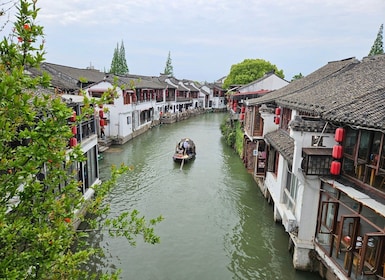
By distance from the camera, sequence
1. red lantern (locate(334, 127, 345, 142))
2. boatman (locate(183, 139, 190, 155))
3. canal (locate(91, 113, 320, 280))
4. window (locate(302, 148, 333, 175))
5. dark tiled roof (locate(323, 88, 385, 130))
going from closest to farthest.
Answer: dark tiled roof (locate(323, 88, 385, 130)) < red lantern (locate(334, 127, 345, 142)) < window (locate(302, 148, 333, 175)) < canal (locate(91, 113, 320, 280)) < boatman (locate(183, 139, 190, 155))

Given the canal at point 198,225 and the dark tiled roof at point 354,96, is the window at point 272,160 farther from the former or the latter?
the dark tiled roof at point 354,96

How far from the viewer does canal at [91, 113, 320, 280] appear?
10.2 m

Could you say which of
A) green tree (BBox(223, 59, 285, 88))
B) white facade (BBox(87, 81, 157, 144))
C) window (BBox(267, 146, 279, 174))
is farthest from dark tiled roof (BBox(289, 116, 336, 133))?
green tree (BBox(223, 59, 285, 88))

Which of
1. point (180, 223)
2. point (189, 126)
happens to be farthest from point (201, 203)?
point (189, 126)

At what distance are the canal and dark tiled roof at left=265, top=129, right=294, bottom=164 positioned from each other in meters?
3.73

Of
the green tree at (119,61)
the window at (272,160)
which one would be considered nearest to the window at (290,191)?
the window at (272,160)

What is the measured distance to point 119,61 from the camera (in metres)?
62.7

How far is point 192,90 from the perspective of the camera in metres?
59.9

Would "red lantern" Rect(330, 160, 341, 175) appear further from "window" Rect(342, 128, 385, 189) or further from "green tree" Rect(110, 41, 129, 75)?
"green tree" Rect(110, 41, 129, 75)

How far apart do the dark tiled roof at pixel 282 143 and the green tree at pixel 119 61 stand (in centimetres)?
5305

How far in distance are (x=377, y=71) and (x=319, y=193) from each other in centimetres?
594

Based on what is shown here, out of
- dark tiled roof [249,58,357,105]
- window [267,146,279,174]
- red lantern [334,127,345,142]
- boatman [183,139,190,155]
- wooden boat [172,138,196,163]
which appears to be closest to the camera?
red lantern [334,127,345,142]

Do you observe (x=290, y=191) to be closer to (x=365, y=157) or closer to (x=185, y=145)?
(x=365, y=157)

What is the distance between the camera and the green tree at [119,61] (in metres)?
62.3
